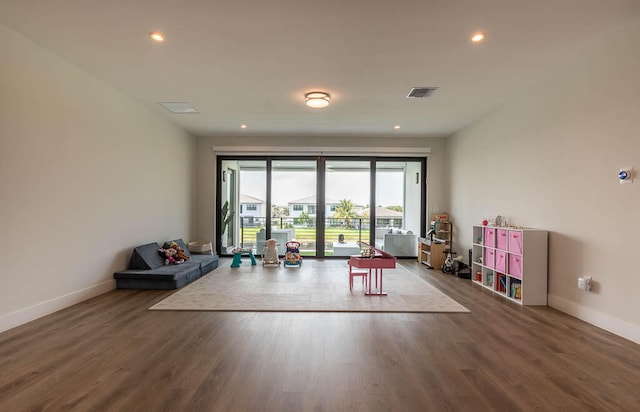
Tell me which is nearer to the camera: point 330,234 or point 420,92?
point 420,92

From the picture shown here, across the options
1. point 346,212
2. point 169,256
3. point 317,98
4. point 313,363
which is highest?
point 317,98

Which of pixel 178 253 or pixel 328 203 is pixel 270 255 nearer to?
pixel 178 253

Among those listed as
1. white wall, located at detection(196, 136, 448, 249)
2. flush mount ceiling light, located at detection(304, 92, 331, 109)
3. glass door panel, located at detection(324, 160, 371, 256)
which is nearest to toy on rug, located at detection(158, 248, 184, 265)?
white wall, located at detection(196, 136, 448, 249)

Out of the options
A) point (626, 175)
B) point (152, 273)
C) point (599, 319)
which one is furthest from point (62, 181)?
point (599, 319)

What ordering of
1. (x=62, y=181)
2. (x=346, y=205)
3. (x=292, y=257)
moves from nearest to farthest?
(x=62, y=181)
(x=292, y=257)
(x=346, y=205)

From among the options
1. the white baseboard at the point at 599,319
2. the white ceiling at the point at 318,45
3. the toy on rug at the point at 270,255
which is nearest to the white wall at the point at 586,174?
the white baseboard at the point at 599,319

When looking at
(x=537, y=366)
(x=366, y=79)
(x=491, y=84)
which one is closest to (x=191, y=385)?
(x=537, y=366)

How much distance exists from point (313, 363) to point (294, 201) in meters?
5.06

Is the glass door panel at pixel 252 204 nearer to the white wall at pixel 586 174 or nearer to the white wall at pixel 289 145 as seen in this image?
the white wall at pixel 289 145

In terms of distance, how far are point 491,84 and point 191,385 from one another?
4663mm

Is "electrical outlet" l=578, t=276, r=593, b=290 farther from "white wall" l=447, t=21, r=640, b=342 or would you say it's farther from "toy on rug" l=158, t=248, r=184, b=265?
"toy on rug" l=158, t=248, r=184, b=265

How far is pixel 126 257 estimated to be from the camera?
4531 millimetres

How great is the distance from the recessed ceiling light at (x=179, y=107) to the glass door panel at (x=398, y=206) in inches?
164

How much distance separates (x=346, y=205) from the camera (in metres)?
7.08
